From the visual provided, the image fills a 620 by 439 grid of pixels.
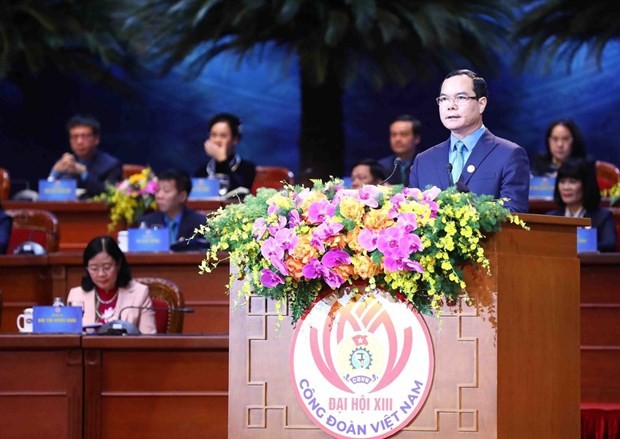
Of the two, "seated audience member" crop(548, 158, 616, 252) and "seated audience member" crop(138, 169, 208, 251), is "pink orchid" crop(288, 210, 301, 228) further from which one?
"seated audience member" crop(138, 169, 208, 251)

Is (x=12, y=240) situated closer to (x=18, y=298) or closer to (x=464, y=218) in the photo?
(x=18, y=298)

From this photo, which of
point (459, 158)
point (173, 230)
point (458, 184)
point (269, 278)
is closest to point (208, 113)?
point (173, 230)

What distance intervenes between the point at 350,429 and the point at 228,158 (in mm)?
5592

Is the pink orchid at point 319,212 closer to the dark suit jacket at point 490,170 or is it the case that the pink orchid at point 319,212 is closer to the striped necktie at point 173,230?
the dark suit jacket at point 490,170

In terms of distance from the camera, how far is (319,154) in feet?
35.1

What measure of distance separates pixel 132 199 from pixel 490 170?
445cm

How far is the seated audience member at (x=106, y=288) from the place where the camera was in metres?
6.17

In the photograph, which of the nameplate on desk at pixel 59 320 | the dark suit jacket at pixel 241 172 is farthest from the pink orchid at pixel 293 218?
the dark suit jacket at pixel 241 172

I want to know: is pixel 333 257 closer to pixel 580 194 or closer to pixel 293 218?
pixel 293 218

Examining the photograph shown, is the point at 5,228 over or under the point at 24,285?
over

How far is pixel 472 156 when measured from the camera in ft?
13.3

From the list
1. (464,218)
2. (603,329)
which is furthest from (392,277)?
(603,329)

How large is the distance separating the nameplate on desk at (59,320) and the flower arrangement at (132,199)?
2532 mm

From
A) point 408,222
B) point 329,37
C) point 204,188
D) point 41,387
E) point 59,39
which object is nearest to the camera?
point 408,222
